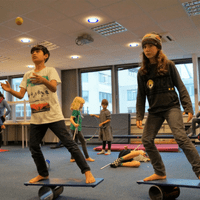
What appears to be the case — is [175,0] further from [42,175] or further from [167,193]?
[42,175]

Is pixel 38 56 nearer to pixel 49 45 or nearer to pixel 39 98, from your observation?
pixel 39 98

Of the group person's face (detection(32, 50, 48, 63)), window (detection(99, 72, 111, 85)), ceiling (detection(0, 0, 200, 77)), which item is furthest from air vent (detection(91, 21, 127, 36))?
window (detection(99, 72, 111, 85))

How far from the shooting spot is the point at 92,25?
185 inches

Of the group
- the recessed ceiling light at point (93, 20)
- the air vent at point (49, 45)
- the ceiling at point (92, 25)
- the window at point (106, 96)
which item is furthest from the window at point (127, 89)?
the recessed ceiling light at point (93, 20)

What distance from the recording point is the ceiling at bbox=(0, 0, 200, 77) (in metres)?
3.86

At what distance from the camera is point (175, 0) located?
3756 millimetres

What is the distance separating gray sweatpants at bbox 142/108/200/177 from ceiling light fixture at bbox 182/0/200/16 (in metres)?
2.72

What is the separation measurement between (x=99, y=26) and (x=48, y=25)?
3.37 feet

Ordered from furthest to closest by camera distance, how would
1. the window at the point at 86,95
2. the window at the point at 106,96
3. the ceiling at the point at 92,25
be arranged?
the window at the point at 86,95
the window at the point at 106,96
the ceiling at the point at 92,25

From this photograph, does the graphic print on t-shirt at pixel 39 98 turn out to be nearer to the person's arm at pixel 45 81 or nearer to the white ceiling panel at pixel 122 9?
the person's arm at pixel 45 81

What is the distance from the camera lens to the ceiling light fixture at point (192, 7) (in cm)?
393

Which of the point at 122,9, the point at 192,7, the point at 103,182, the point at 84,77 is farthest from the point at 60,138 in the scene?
the point at 84,77

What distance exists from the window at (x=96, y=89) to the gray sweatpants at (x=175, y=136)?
6.42 meters

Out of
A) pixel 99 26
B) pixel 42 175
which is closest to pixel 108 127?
pixel 99 26
